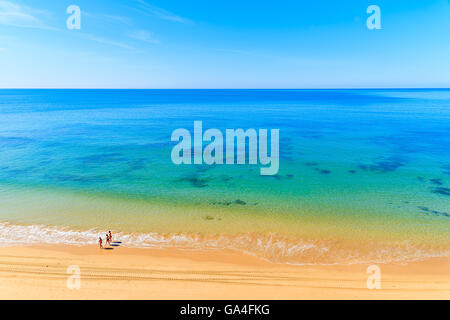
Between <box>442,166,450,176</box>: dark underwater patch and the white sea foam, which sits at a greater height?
<box>442,166,450,176</box>: dark underwater patch

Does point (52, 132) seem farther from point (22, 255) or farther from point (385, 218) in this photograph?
point (385, 218)

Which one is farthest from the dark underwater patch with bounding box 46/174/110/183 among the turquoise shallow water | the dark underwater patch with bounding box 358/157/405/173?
the dark underwater patch with bounding box 358/157/405/173

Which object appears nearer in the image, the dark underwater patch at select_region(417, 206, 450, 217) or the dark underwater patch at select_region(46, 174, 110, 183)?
the dark underwater patch at select_region(417, 206, 450, 217)

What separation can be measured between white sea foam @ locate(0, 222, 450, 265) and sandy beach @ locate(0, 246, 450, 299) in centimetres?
68

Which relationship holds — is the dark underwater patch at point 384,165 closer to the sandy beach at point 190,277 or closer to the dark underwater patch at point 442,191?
the dark underwater patch at point 442,191

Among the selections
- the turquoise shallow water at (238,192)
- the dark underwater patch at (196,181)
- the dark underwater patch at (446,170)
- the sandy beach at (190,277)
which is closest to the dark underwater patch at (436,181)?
the turquoise shallow water at (238,192)

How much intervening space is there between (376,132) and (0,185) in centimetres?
6725

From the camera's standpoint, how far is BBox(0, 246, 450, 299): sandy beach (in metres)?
12.0

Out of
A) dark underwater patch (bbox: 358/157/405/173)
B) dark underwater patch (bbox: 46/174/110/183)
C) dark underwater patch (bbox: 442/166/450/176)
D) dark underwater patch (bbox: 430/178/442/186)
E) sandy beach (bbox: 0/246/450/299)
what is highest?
dark underwater patch (bbox: 358/157/405/173)

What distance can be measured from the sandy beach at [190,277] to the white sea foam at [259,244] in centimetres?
68

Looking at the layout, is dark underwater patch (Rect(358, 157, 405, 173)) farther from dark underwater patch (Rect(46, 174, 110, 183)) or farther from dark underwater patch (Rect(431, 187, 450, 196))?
dark underwater patch (Rect(46, 174, 110, 183))

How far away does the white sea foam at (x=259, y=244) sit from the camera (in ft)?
50.7

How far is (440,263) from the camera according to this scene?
1487cm

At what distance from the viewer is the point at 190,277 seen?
43.5 ft
